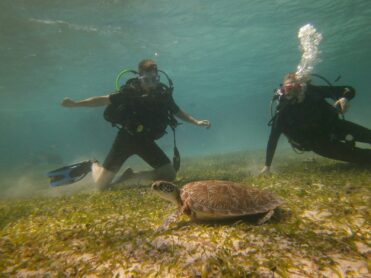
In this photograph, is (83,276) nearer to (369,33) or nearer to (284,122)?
(284,122)

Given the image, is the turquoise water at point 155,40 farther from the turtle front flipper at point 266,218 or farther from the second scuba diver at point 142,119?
the turtle front flipper at point 266,218

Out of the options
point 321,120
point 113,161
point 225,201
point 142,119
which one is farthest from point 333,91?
point 113,161

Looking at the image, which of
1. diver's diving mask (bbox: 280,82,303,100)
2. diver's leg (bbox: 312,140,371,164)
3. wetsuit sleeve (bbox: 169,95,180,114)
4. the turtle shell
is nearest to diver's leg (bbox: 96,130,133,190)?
wetsuit sleeve (bbox: 169,95,180,114)

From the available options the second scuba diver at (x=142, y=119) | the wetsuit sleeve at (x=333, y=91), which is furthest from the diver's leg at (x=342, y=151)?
the second scuba diver at (x=142, y=119)

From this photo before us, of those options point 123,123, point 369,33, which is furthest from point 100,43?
point 369,33

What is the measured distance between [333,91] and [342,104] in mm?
751

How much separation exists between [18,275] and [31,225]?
2.04 m

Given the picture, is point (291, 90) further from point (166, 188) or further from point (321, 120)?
point (166, 188)

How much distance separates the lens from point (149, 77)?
28.3 ft

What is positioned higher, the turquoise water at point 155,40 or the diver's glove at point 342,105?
the turquoise water at point 155,40

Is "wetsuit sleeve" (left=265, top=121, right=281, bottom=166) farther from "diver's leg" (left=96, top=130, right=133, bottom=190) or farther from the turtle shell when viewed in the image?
"diver's leg" (left=96, top=130, right=133, bottom=190)

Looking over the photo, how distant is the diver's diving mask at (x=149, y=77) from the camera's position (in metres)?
8.61

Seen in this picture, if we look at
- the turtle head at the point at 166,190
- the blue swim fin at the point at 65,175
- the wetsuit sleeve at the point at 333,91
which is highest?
the wetsuit sleeve at the point at 333,91

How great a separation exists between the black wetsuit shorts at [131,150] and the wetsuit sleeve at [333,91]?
6104mm
